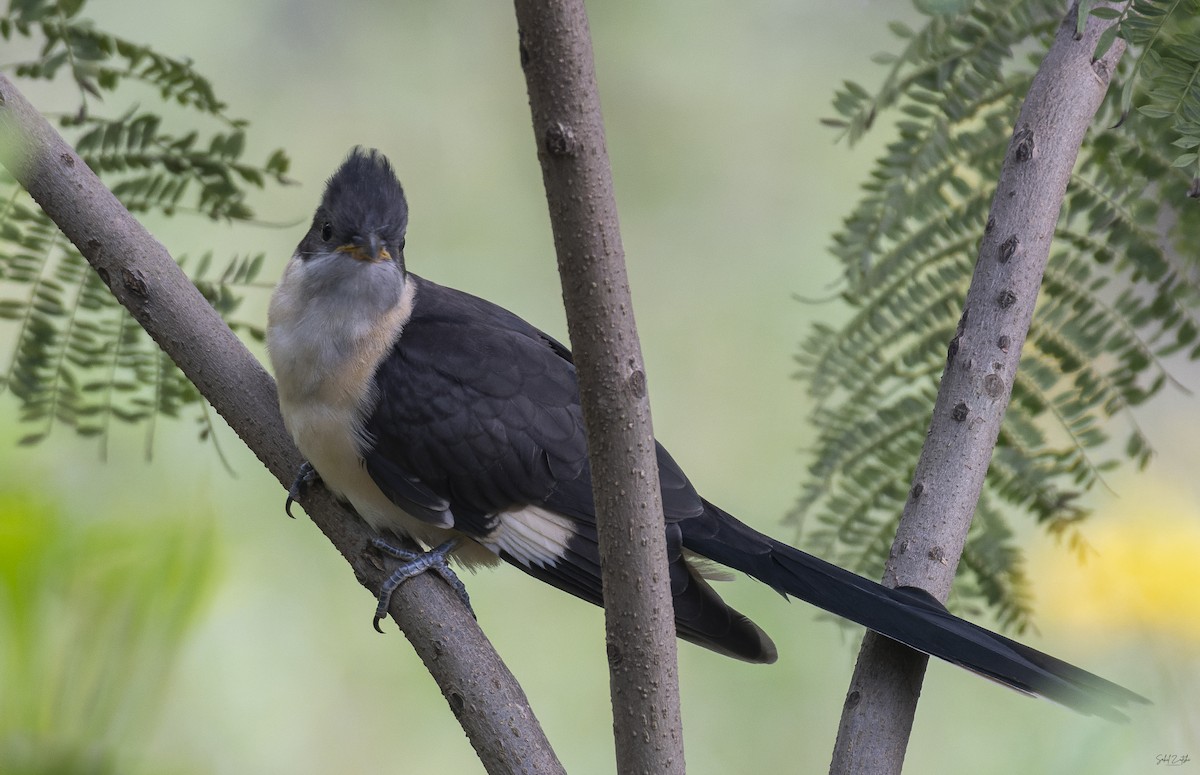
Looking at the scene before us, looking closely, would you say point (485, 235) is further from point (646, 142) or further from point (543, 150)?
point (543, 150)

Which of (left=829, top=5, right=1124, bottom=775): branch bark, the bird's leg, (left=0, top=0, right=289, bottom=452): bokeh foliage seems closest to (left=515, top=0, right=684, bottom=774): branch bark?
(left=829, top=5, right=1124, bottom=775): branch bark

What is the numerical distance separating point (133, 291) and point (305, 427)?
0.34 metres

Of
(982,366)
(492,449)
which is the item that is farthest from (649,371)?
(982,366)

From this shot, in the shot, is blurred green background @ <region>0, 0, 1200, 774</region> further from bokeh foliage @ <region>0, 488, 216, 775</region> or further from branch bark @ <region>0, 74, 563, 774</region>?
bokeh foliage @ <region>0, 488, 216, 775</region>

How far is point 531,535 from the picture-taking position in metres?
1.81

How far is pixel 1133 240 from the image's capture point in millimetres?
1604

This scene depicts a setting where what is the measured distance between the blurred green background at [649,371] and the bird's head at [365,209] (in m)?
0.51

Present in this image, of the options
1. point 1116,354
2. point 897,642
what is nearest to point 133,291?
point 897,642

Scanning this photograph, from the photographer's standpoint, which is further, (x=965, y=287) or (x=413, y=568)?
(x=965, y=287)

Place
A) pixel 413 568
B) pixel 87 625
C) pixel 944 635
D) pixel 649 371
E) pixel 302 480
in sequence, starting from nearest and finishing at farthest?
pixel 87 625, pixel 944 635, pixel 413 568, pixel 302 480, pixel 649 371

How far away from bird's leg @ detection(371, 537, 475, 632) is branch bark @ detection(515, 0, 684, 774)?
456mm

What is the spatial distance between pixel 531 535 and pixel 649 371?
63.5 inches

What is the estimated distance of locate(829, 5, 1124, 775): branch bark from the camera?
4.42ft

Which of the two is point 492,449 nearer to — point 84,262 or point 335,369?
point 335,369
